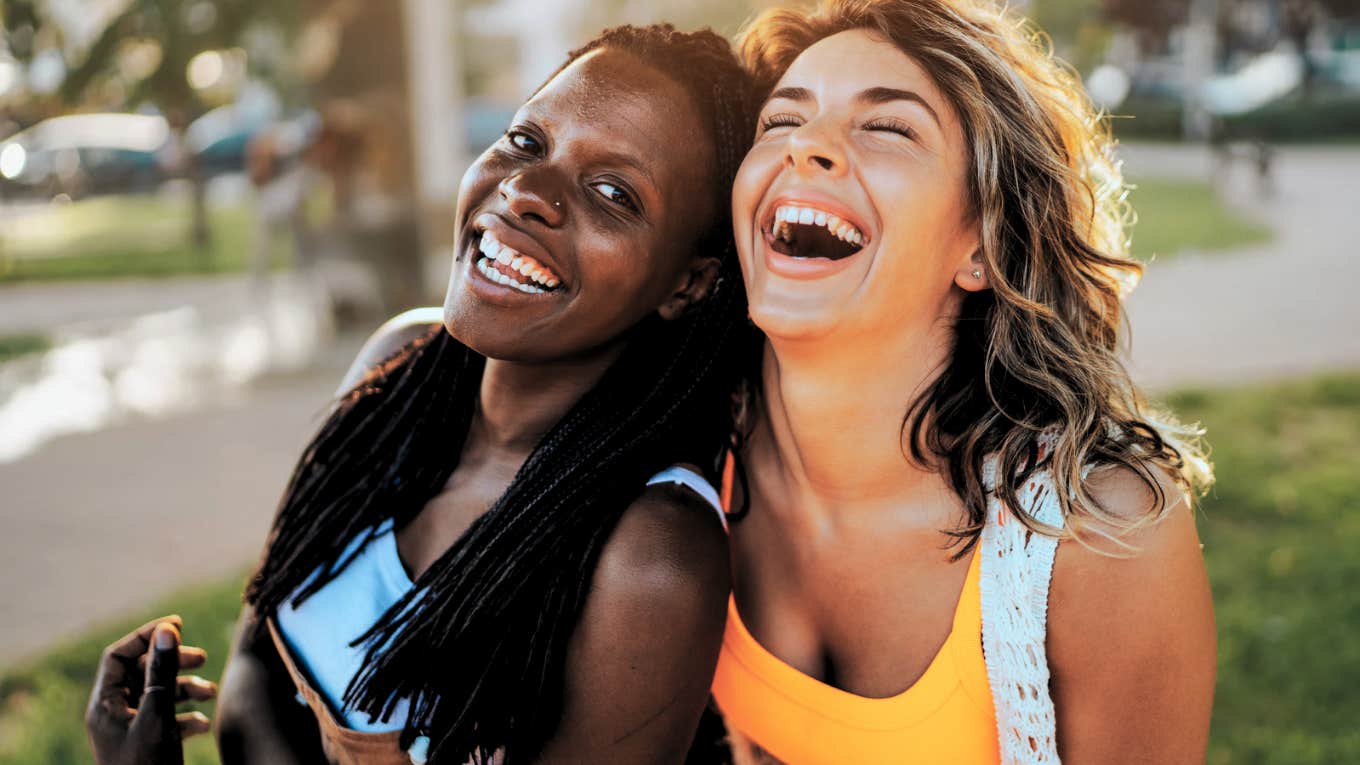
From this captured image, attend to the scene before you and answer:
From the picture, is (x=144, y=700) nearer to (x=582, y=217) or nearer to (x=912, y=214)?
(x=582, y=217)

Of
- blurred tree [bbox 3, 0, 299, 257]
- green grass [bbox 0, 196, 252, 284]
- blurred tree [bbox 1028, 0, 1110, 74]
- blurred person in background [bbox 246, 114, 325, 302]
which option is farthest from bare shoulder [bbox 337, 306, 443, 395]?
blurred tree [bbox 1028, 0, 1110, 74]

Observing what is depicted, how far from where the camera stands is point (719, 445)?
238 cm

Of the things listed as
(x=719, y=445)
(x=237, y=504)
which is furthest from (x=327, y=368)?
(x=719, y=445)

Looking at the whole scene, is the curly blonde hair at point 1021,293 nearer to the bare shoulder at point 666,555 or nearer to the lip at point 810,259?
the lip at point 810,259

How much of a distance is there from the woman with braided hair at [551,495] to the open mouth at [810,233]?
149 mm

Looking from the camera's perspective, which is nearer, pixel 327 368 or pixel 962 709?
pixel 962 709

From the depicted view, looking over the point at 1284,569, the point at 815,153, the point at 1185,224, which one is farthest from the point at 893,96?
the point at 1185,224

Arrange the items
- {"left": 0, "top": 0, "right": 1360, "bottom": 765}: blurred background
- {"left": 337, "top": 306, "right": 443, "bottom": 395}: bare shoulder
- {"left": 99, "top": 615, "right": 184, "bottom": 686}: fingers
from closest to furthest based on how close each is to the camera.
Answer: {"left": 99, "top": 615, "right": 184, "bottom": 686}: fingers
{"left": 337, "top": 306, "right": 443, "bottom": 395}: bare shoulder
{"left": 0, "top": 0, "right": 1360, "bottom": 765}: blurred background

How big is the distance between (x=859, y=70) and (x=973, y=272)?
41 cm

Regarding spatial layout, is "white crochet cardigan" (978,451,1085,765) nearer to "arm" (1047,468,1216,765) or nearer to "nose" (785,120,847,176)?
"arm" (1047,468,1216,765)

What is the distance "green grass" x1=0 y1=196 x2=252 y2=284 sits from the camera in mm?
13273

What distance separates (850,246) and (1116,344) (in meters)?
0.62

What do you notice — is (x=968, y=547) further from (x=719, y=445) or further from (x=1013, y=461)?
(x=719, y=445)

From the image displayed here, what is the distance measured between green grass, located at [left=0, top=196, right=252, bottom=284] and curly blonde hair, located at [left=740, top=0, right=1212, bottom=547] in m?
12.1
